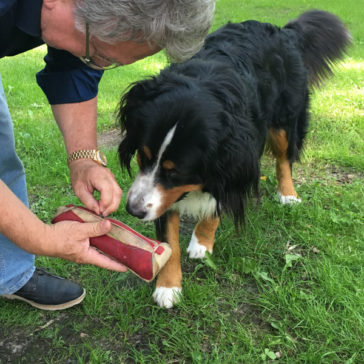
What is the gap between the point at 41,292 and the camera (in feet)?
6.69

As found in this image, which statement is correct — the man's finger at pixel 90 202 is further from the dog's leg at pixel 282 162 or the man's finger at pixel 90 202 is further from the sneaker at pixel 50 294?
the dog's leg at pixel 282 162

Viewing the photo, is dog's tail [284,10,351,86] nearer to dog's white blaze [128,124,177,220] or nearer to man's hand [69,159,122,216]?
dog's white blaze [128,124,177,220]

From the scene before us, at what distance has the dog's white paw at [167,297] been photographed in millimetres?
2049

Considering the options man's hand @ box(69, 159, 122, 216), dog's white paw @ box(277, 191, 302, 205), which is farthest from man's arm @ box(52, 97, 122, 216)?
dog's white paw @ box(277, 191, 302, 205)

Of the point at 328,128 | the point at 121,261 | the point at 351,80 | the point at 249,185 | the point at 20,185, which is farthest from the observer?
the point at 351,80

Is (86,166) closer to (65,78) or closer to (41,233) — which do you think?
(65,78)

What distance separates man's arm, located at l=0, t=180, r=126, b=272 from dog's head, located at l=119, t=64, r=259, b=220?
595 mm

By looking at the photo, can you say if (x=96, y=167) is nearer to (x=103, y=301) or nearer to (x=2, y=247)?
(x=2, y=247)

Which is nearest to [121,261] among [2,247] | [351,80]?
[2,247]

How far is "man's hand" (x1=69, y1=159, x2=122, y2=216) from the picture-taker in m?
1.76

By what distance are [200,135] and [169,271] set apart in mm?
748

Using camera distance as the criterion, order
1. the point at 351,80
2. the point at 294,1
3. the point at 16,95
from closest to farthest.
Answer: the point at 16,95 → the point at 351,80 → the point at 294,1

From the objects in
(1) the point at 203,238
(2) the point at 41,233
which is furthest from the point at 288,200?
(2) the point at 41,233

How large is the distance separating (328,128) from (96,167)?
2.85m
